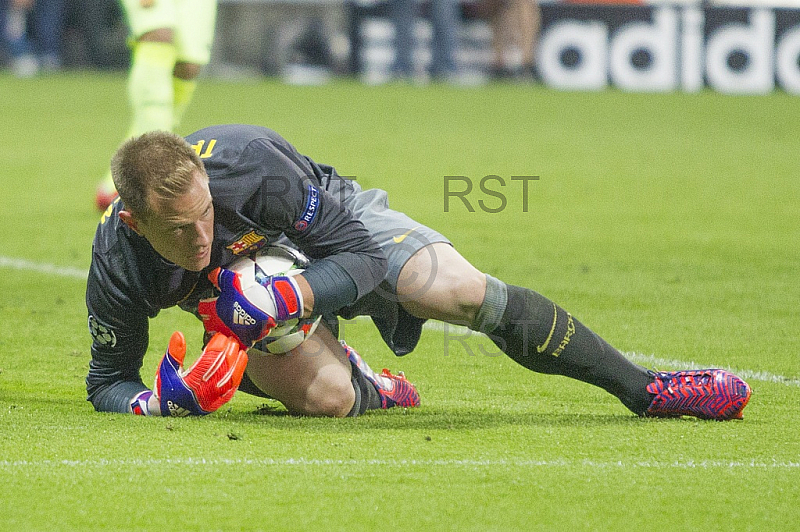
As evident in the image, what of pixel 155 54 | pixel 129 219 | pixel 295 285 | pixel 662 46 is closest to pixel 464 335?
pixel 295 285

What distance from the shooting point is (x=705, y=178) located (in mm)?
9625

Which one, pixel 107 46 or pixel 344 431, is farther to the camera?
pixel 107 46

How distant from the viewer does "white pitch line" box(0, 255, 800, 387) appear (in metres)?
4.08

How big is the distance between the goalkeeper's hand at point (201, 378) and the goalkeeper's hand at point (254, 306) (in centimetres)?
5

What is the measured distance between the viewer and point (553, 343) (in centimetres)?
343

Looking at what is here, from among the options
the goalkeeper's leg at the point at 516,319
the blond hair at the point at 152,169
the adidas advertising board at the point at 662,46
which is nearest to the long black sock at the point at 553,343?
the goalkeeper's leg at the point at 516,319

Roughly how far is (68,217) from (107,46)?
11337 mm

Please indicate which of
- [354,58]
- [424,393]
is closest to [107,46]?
[354,58]

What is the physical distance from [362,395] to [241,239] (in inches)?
24.5

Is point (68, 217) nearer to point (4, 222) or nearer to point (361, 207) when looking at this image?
point (4, 222)

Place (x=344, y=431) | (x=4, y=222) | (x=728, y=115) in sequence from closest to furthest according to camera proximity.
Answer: (x=344, y=431)
(x=4, y=222)
(x=728, y=115)

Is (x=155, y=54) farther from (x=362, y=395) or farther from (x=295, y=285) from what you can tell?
(x=295, y=285)

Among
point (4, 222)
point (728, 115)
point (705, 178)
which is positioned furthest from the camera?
point (728, 115)

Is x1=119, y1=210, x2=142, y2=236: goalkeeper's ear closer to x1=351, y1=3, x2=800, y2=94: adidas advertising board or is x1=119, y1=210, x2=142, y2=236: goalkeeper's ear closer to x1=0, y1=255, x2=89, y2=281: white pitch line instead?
x1=0, y1=255, x2=89, y2=281: white pitch line
